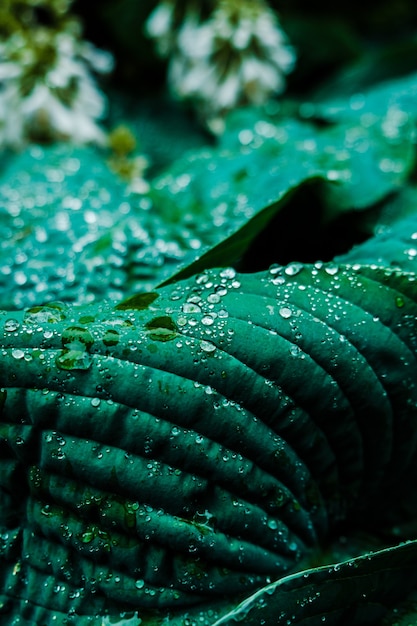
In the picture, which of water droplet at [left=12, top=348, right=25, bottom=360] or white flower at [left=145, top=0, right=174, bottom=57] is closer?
water droplet at [left=12, top=348, right=25, bottom=360]

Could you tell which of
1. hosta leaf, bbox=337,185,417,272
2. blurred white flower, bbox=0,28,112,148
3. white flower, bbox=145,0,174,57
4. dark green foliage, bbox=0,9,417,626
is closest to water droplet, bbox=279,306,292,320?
dark green foliage, bbox=0,9,417,626

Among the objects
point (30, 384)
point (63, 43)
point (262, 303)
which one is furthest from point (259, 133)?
point (30, 384)

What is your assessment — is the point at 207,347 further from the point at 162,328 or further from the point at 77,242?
the point at 77,242

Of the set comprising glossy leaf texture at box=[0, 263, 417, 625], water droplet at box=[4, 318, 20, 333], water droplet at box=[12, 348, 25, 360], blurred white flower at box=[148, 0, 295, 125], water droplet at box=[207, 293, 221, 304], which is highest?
blurred white flower at box=[148, 0, 295, 125]

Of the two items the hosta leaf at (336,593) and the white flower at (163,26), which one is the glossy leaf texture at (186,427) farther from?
the white flower at (163,26)

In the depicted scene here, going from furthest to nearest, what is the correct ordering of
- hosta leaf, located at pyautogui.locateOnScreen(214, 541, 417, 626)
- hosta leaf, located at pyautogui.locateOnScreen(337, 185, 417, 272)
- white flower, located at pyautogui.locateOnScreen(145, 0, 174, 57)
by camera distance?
white flower, located at pyautogui.locateOnScreen(145, 0, 174, 57)
hosta leaf, located at pyautogui.locateOnScreen(337, 185, 417, 272)
hosta leaf, located at pyautogui.locateOnScreen(214, 541, 417, 626)

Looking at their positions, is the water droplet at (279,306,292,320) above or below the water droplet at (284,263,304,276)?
below

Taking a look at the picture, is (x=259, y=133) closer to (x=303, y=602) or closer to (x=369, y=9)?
(x=303, y=602)

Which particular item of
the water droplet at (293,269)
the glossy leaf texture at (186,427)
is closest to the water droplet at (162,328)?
the glossy leaf texture at (186,427)

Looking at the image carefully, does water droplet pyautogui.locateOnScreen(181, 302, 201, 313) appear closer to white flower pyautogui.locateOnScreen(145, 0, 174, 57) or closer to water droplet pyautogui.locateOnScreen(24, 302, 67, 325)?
water droplet pyautogui.locateOnScreen(24, 302, 67, 325)
